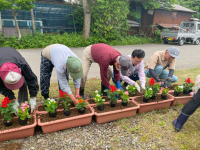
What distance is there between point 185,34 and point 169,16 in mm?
5042

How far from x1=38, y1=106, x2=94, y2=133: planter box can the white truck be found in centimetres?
1155

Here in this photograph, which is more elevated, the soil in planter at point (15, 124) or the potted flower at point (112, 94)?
the potted flower at point (112, 94)

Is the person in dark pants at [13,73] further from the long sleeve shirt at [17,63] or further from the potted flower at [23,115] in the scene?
the potted flower at [23,115]

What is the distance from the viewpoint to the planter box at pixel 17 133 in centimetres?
207

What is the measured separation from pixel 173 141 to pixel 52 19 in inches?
466

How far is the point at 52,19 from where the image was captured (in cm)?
1182

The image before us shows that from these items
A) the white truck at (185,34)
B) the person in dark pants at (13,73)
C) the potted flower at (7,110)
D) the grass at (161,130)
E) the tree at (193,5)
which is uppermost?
the tree at (193,5)

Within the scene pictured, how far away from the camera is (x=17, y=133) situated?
214 cm

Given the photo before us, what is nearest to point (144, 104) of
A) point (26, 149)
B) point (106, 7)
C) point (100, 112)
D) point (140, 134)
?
point (140, 134)

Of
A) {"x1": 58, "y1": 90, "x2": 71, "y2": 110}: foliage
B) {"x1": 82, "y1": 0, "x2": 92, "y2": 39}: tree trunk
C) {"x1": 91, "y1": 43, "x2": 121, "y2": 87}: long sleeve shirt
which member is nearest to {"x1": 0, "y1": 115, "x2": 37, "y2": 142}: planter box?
{"x1": 58, "y1": 90, "x2": 71, "y2": 110}: foliage

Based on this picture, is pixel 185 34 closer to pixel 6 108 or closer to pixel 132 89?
pixel 132 89

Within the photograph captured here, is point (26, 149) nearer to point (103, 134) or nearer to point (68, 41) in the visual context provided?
point (103, 134)

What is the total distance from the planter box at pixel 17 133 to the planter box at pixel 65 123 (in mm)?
161

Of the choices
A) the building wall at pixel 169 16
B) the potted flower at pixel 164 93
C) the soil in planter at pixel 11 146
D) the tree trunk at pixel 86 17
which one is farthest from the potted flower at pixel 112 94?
the building wall at pixel 169 16
